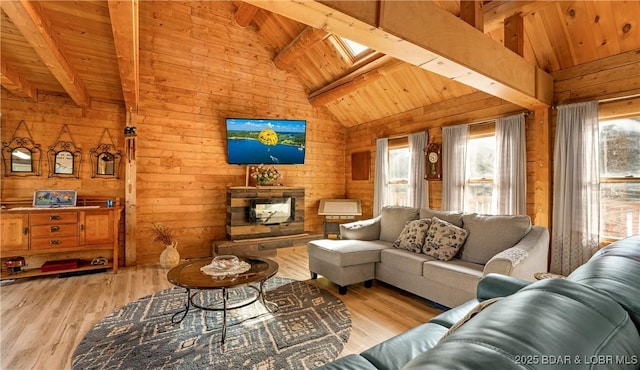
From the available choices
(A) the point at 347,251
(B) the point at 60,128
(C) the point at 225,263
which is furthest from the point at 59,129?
(A) the point at 347,251

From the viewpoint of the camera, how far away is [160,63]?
4676mm

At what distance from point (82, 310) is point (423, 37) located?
3.82 metres

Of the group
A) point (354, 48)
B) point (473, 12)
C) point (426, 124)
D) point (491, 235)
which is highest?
point (354, 48)

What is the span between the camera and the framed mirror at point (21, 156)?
12.5 feet

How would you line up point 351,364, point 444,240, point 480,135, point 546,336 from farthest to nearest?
point 480,135 < point 444,240 < point 351,364 < point 546,336

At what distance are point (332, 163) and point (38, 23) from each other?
196 inches

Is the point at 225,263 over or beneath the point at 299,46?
beneath

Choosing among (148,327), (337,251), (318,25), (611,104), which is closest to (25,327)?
(148,327)

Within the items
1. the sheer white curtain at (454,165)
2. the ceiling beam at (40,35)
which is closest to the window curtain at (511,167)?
the sheer white curtain at (454,165)

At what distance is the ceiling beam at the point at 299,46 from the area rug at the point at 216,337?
147 inches

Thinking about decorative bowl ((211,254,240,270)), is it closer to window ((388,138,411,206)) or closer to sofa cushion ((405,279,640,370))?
sofa cushion ((405,279,640,370))

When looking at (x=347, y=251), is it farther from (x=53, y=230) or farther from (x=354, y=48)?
(x=53, y=230)

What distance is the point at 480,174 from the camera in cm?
435

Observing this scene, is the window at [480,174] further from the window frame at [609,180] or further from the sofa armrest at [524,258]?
the sofa armrest at [524,258]
